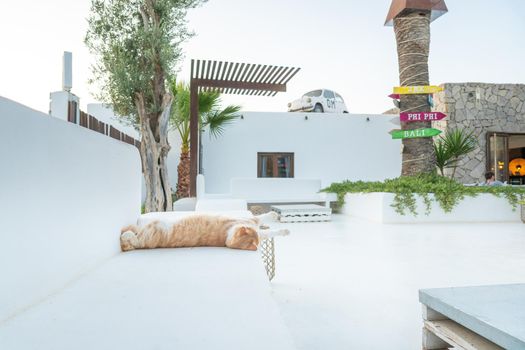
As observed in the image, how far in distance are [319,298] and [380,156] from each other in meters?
9.45

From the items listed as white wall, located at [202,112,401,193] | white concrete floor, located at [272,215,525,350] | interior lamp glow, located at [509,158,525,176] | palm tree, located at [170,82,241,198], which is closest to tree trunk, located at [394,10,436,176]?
white concrete floor, located at [272,215,525,350]

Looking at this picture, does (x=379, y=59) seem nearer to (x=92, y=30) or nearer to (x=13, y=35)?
(x=92, y=30)

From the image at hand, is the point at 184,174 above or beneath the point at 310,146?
beneath

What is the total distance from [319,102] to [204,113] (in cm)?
443

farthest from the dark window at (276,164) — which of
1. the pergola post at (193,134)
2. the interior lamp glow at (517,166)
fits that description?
the interior lamp glow at (517,166)

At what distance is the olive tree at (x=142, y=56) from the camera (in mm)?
5070

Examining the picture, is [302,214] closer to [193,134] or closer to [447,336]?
[193,134]

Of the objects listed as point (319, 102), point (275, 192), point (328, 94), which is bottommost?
point (275, 192)

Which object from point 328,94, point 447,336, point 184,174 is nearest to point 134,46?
point 184,174

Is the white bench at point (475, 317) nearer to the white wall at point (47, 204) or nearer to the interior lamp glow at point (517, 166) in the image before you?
the white wall at point (47, 204)

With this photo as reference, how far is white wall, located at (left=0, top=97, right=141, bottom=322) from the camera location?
100cm

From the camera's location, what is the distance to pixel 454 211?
614 cm

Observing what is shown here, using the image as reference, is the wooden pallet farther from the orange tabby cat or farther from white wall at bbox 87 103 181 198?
white wall at bbox 87 103 181 198

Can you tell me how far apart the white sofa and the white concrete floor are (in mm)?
2470
